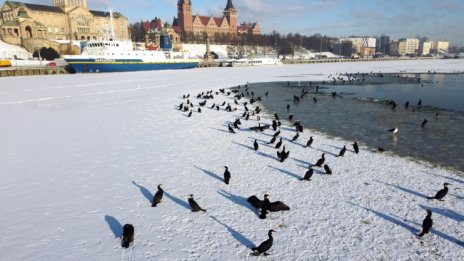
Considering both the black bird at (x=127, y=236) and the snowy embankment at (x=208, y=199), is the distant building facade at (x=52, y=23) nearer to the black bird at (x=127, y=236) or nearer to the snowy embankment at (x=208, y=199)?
the snowy embankment at (x=208, y=199)

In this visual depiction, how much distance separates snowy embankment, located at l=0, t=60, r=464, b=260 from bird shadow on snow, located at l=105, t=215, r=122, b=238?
0.8 inches

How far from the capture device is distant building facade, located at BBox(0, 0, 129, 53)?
269ft

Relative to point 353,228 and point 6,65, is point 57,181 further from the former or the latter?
point 6,65

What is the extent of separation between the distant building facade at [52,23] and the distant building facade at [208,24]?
31.5 m

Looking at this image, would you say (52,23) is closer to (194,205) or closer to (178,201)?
(178,201)

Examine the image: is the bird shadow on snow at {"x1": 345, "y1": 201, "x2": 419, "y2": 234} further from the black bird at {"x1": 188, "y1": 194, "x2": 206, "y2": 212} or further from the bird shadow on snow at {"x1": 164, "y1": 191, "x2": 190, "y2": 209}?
the bird shadow on snow at {"x1": 164, "y1": 191, "x2": 190, "y2": 209}

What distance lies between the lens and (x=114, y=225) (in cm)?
726

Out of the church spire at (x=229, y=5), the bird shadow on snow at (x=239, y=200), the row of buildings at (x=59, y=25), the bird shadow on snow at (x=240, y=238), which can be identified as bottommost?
the bird shadow on snow at (x=240, y=238)

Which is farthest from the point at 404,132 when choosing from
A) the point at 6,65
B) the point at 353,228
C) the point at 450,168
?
the point at 6,65

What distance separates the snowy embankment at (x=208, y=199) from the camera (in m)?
6.47

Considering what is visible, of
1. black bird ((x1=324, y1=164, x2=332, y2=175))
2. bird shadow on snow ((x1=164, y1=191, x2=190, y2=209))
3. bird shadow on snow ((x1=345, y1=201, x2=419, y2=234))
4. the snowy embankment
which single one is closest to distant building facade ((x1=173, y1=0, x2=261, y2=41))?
the snowy embankment

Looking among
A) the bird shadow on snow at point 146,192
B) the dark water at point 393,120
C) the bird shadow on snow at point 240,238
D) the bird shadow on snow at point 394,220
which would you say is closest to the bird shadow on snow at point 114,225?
the bird shadow on snow at point 146,192

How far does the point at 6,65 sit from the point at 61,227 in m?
65.3

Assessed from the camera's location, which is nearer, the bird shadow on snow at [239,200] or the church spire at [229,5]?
the bird shadow on snow at [239,200]
